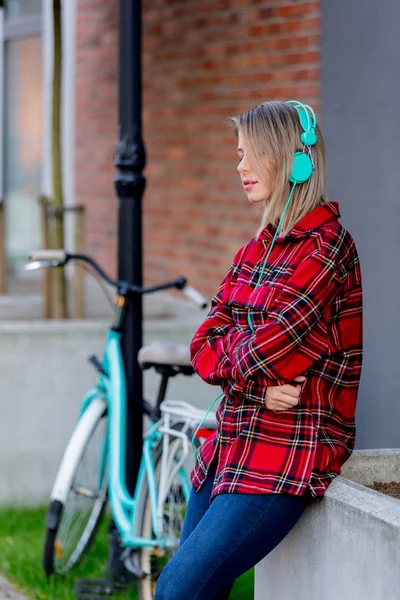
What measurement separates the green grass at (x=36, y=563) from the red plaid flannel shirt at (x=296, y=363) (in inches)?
78.8

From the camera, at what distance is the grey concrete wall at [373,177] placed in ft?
15.1

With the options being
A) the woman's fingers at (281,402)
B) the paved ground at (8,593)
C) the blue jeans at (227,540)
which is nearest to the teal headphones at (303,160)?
the woman's fingers at (281,402)

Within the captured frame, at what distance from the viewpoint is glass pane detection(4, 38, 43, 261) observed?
11.0 meters

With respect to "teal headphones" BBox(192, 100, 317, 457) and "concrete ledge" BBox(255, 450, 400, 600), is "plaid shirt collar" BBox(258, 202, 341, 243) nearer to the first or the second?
"teal headphones" BBox(192, 100, 317, 457)

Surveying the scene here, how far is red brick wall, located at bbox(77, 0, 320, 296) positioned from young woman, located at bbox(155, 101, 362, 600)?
2.92 meters

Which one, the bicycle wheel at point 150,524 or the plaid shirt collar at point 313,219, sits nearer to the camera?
the plaid shirt collar at point 313,219

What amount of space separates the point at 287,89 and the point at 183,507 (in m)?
2.47

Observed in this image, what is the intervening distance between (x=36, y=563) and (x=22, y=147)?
21.5ft

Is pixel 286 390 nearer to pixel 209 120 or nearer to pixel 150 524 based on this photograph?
pixel 150 524

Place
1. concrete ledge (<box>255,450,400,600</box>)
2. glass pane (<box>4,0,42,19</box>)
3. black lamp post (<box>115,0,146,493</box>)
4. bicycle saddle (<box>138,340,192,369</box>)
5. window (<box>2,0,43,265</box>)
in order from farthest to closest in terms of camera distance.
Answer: window (<box>2,0,43,265</box>), glass pane (<box>4,0,42,19</box>), black lamp post (<box>115,0,146,493</box>), bicycle saddle (<box>138,340,192,369</box>), concrete ledge (<box>255,450,400,600</box>)

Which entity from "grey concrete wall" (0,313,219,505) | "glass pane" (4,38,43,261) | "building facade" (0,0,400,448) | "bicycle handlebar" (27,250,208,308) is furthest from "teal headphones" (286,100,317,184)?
"glass pane" (4,38,43,261)

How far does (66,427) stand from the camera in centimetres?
632

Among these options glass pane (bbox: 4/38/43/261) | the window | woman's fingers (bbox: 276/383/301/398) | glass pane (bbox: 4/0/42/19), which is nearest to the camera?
woman's fingers (bbox: 276/383/301/398)

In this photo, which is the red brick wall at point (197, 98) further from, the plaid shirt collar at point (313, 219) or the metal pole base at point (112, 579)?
the plaid shirt collar at point (313, 219)
